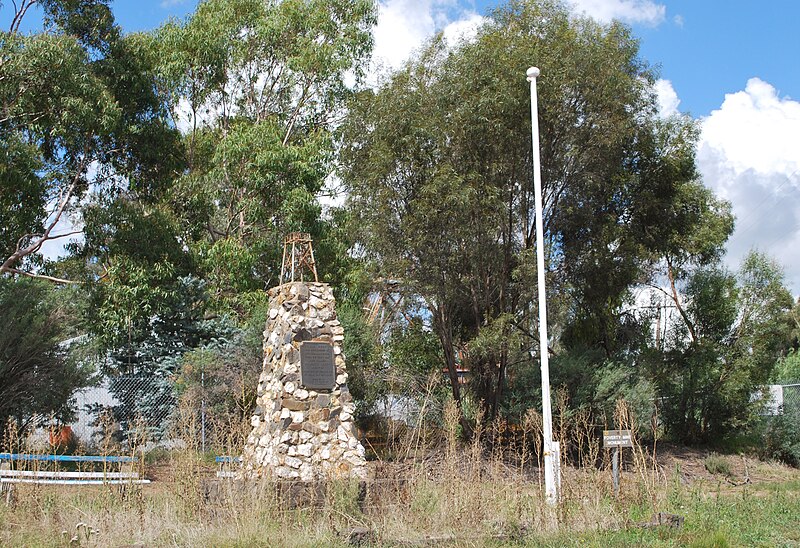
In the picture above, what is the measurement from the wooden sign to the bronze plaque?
436 centimetres

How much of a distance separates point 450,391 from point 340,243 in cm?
495

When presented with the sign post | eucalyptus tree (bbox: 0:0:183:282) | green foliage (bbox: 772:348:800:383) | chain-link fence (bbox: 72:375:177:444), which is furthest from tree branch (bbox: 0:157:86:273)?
green foliage (bbox: 772:348:800:383)

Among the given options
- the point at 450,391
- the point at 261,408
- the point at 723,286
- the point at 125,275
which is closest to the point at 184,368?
the point at 125,275

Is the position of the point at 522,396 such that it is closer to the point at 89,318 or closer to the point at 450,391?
the point at 450,391

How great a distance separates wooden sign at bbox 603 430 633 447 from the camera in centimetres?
929

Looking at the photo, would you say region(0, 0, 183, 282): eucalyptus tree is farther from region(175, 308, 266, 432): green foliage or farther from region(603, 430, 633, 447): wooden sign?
region(603, 430, 633, 447): wooden sign

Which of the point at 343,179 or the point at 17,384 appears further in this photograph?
the point at 343,179

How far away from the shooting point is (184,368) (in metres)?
17.2

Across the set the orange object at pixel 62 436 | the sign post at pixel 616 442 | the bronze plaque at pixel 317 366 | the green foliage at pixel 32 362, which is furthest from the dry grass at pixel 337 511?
the orange object at pixel 62 436

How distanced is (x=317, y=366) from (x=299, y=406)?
26.7 inches

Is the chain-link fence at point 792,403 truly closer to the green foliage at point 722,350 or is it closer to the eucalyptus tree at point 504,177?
the green foliage at point 722,350

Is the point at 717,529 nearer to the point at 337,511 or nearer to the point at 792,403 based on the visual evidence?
the point at 337,511

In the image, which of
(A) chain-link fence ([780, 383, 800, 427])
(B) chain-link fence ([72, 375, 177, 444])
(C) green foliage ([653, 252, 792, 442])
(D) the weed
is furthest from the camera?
(C) green foliage ([653, 252, 792, 442])

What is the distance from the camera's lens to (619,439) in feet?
31.6
